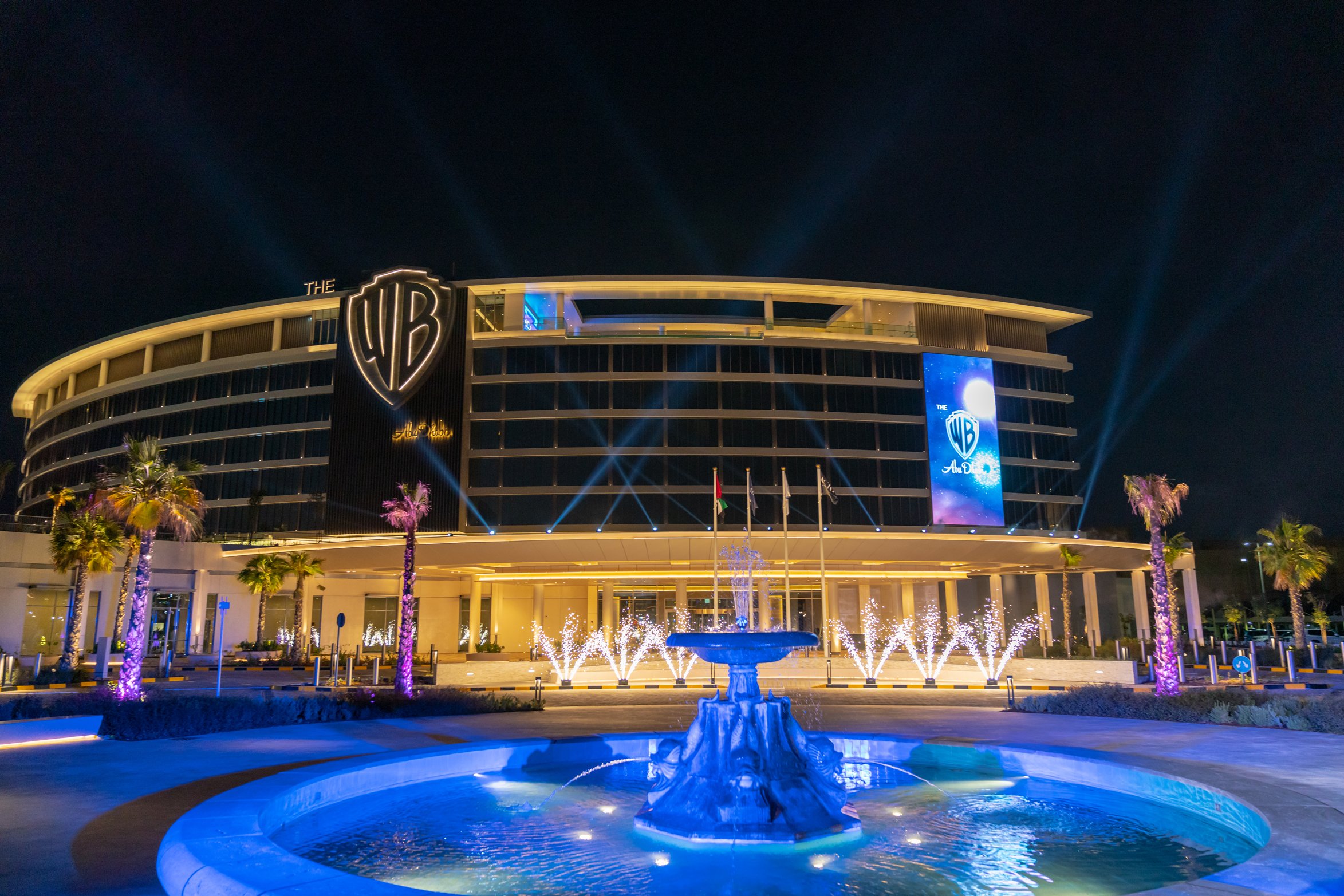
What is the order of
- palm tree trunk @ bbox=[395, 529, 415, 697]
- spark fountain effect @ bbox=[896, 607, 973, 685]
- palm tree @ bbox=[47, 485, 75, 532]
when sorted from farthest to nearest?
spark fountain effect @ bbox=[896, 607, 973, 685] → palm tree @ bbox=[47, 485, 75, 532] → palm tree trunk @ bbox=[395, 529, 415, 697]

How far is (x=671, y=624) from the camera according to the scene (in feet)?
208

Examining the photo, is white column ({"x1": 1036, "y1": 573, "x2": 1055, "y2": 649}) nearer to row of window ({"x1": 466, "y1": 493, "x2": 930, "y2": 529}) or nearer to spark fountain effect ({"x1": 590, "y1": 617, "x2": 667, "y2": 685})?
row of window ({"x1": 466, "y1": 493, "x2": 930, "y2": 529})

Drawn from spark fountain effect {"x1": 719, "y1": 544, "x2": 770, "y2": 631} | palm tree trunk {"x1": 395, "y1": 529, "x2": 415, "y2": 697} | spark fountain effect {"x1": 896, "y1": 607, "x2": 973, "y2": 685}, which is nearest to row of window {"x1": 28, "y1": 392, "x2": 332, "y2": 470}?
spark fountain effect {"x1": 719, "y1": 544, "x2": 770, "y2": 631}

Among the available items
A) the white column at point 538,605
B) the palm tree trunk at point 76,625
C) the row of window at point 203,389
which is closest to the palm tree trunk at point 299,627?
the palm tree trunk at point 76,625

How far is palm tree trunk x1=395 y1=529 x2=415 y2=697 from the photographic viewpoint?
87.5ft

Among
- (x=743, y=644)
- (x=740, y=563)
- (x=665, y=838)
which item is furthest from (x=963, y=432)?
(x=665, y=838)

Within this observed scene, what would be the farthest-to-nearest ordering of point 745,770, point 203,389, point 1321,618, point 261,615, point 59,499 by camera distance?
point 203,389
point 1321,618
point 261,615
point 59,499
point 745,770

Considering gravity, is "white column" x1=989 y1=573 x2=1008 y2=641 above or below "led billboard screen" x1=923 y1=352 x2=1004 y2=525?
below

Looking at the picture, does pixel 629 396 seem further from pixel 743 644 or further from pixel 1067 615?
pixel 743 644

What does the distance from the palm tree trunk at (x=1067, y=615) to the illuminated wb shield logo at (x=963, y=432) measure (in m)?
10.3

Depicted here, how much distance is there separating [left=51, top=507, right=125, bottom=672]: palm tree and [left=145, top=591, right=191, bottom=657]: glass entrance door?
584 inches

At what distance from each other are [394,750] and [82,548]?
99.4 feet

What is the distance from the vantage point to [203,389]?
67250 millimetres

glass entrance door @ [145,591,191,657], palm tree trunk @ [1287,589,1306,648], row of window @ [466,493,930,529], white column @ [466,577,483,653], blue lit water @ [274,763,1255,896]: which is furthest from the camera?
white column @ [466,577,483,653]
